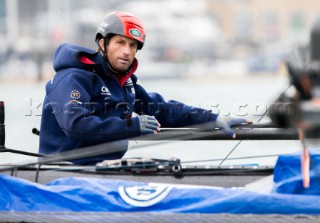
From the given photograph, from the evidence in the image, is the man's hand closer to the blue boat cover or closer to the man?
the man

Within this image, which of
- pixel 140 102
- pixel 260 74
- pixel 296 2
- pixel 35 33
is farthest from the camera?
pixel 296 2

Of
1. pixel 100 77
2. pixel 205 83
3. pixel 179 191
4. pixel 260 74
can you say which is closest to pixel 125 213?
pixel 179 191

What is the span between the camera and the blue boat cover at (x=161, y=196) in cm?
496

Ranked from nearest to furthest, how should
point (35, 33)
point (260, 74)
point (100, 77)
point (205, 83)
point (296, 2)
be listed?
point (100, 77), point (205, 83), point (260, 74), point (35, 33), point (296, 2)

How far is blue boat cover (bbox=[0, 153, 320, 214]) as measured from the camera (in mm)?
4961

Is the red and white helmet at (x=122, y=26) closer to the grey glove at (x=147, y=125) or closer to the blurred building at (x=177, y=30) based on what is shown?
the grey glove at (x=147, y=125)

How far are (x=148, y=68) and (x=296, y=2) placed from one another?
107 ft

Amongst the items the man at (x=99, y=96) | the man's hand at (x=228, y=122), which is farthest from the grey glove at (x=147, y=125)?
the man's hand at (x=228, y=122)

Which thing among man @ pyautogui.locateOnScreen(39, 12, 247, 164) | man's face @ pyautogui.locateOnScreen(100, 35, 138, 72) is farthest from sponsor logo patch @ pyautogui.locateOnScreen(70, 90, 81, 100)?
man's face @ pyautogui.locateOnScreen(100, 35, 138, 72)

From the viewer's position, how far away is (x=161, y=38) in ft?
249

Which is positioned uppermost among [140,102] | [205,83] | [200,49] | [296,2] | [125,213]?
[296,2]

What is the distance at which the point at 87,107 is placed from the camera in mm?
6051

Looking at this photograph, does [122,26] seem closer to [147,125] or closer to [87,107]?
[87,107]

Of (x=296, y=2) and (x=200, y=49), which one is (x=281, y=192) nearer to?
(x=200, y=49)
